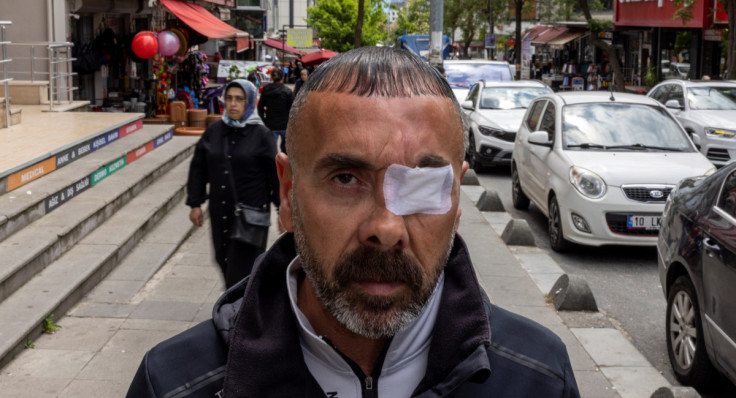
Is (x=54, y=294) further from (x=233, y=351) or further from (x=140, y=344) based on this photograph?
(x=233, y=351)

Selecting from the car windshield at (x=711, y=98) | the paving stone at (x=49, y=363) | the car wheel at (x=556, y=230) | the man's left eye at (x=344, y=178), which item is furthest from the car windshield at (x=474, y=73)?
the man's left eye at (x=344, y=178)

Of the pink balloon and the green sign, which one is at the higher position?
A: the pink balloon

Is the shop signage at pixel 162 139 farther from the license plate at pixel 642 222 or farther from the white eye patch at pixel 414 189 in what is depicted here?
the white eye patch at pixel 414 189

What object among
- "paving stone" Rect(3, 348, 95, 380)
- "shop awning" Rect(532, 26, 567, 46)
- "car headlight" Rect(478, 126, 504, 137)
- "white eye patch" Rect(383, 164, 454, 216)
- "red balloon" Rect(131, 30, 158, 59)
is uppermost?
"shop awning" Rect(532, 26, 567, 46)

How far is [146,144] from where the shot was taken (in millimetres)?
13094

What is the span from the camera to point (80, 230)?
8.54 meters

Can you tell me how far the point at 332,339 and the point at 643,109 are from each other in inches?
375

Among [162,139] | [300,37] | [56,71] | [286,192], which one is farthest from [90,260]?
[300,37]

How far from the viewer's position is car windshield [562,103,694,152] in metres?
9.91

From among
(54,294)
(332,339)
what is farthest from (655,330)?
(332,339)

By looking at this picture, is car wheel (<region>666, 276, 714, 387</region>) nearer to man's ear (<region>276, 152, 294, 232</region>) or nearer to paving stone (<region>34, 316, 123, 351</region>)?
paving stone (<region>34, 316, 123, 351</region>)

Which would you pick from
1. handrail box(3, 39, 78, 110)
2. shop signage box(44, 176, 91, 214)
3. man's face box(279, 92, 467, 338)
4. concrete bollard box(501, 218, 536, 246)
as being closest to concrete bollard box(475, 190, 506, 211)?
concrete bollard box(501, 218, 536, 246)

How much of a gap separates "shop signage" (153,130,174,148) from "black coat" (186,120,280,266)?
313 inches

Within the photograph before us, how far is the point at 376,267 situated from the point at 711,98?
49.7 ft
